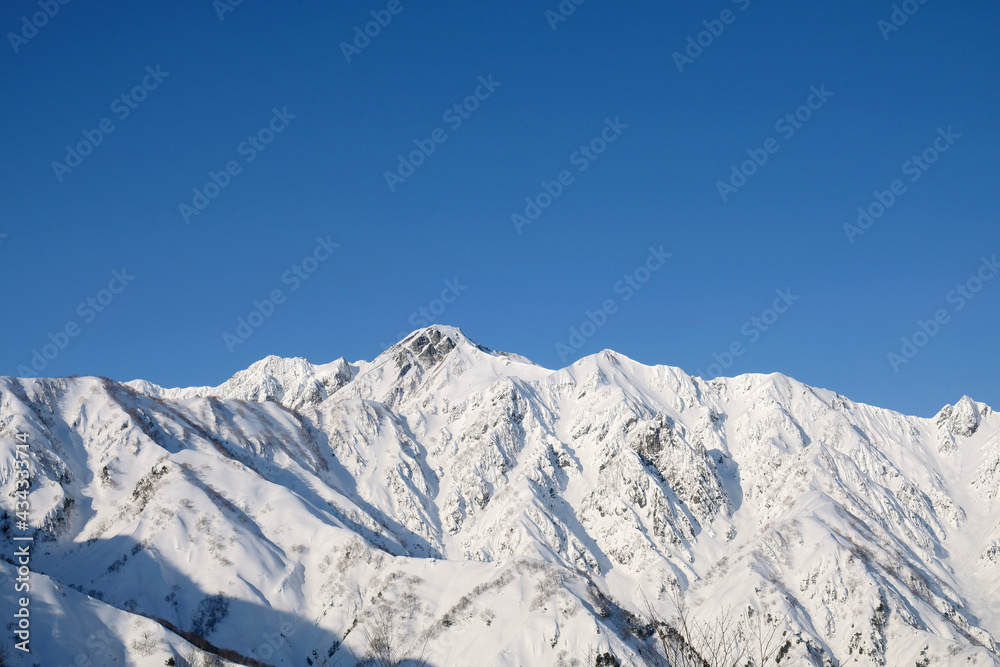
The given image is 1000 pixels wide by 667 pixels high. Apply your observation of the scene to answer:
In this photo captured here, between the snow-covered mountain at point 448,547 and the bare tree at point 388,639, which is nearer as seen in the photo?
the bare tree at point 388,639

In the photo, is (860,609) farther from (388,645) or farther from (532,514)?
(388,645)

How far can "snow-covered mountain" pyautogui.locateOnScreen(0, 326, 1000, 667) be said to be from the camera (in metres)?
108

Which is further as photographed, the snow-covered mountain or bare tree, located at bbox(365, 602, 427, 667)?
the snow-covered mountain

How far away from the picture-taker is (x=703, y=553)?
572ft

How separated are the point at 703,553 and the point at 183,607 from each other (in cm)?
10650

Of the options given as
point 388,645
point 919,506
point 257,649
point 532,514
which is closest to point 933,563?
point 919,506

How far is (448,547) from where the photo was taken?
571 feet

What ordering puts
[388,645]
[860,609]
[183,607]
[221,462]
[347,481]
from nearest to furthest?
[388,645] → [183,607] → [860,609] → [221,462] → [347,481]

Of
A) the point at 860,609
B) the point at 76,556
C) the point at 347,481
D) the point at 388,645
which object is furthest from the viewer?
the point at 347,481

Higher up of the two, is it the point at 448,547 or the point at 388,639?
the point at 448,547

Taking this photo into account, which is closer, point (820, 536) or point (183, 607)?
point (183, 607)

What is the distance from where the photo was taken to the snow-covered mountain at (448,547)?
108 metres

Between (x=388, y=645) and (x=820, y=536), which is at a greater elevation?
(x=820, y=536)

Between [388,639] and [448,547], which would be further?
[448,547]
